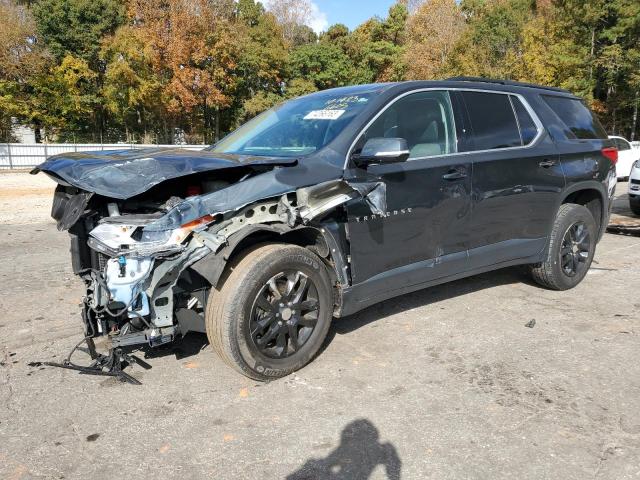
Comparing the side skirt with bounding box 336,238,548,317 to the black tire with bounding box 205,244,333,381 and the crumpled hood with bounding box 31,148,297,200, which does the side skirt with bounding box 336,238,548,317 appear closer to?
the black tire with bounding box 205,244,333,381

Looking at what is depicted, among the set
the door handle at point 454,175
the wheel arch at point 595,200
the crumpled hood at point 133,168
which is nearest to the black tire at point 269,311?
the crumpled hood at point 133,168

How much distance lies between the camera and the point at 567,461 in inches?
102

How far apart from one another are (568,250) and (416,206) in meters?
2.26

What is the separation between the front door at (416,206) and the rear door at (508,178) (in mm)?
191

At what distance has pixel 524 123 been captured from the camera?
15.7ft

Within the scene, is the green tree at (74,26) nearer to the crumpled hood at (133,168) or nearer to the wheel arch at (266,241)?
the crumpled hood at (133,168)

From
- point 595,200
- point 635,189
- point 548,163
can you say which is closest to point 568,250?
point 595,200

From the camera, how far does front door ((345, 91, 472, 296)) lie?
359cm

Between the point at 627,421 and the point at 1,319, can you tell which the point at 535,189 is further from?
the point at 1,319

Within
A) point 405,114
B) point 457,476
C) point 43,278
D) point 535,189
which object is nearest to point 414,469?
point 457,476

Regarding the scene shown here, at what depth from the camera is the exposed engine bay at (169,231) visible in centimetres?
301

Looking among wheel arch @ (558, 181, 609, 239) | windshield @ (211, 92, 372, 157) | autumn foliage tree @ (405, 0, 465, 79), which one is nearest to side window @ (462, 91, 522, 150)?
windshield @ (211, 92, 372, 157)

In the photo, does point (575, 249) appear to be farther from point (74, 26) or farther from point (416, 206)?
point (74, 26)

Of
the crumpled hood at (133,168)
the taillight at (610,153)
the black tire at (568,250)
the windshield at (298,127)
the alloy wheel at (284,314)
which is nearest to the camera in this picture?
the crumpled hood at (133,168)
